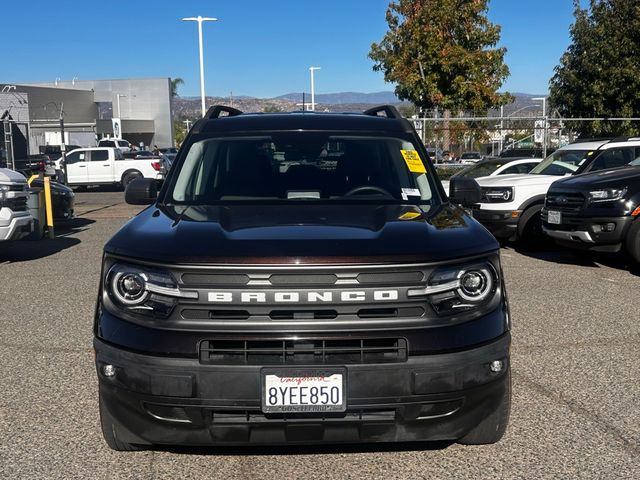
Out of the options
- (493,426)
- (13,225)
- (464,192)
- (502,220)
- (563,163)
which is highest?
(464,192)

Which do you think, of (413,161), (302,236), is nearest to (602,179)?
(413,161)

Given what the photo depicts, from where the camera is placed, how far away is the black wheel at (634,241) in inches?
357

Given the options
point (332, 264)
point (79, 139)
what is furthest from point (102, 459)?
point (79, 139)

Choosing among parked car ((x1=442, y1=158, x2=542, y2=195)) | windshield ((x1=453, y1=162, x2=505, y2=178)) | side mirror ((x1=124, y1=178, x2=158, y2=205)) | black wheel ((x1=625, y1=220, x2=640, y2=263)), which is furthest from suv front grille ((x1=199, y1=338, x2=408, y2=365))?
windshield ((x1=453, y1=162, x2=505, y2=178))

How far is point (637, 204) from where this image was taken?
30.1 ft

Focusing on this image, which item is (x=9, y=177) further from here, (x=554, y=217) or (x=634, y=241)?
(x=634, y=241)

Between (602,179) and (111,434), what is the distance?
7703 mm

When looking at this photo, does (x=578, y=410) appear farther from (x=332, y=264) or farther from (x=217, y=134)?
(x=217, y=134)

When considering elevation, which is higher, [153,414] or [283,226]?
[283,226]

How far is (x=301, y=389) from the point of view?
3154 mm

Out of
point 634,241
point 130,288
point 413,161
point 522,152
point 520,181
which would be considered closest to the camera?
point 130,288

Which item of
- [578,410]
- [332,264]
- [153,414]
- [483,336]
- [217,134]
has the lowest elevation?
[578,410]

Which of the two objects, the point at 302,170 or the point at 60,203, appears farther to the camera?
the point at 60,203

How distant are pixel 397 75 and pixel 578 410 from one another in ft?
68.7
